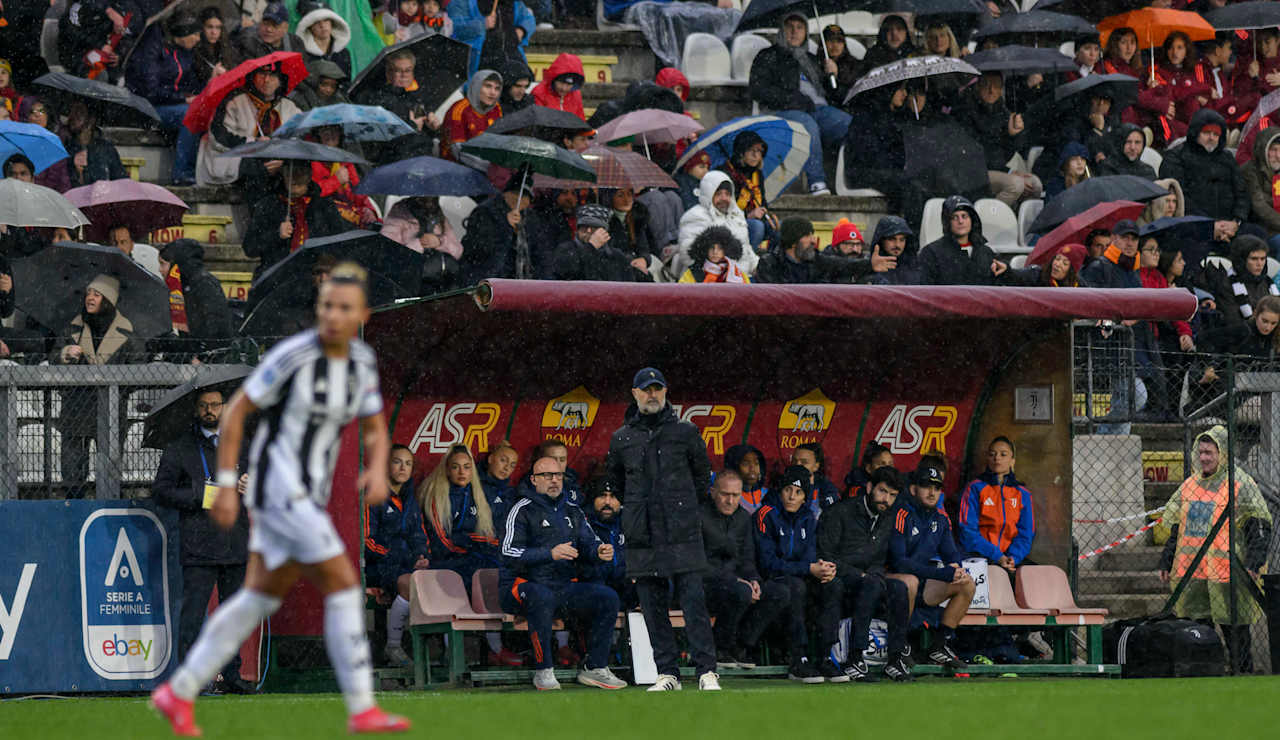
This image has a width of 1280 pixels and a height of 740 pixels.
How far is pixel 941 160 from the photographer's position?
63.0 ft

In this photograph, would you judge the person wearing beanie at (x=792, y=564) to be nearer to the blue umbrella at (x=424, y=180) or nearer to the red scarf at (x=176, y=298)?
the blue umbrella at (x=424, y=180)

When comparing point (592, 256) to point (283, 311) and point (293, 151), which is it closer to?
point (293, 151)

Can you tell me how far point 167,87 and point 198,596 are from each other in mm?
6525

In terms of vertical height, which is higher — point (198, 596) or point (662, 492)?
point (662, 492)

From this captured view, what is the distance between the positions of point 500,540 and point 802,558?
6.97ft

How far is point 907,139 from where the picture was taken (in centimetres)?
1919

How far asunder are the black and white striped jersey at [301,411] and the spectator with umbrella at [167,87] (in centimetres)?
989

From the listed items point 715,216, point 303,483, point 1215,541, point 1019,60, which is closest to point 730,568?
point 1215,541

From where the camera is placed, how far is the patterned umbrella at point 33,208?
14195mm

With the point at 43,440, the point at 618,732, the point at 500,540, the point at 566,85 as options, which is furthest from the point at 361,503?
the point at 566,85

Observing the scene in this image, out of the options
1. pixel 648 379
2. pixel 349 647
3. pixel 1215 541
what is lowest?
pixel 349 647

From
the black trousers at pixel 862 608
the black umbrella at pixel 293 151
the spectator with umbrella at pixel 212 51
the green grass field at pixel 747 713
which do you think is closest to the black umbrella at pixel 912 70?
the black umbrella at pixel 293 151

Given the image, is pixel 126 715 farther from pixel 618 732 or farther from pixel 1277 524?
pixel 1277 524

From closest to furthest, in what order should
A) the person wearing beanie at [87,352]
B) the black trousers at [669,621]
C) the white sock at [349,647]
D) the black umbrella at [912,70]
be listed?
the white sock at [349,647] < the black trousers at [669,621] < the person wearing beanie at [87,352] < the black umbrella at [912,70]
